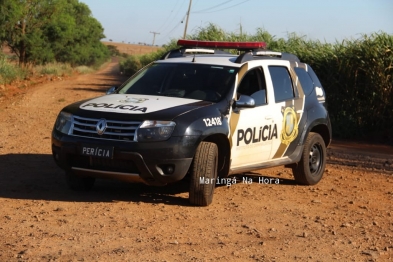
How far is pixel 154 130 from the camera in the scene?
6.69m

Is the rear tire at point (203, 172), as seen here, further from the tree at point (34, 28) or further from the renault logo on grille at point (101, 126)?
the tree at point (34, 28)

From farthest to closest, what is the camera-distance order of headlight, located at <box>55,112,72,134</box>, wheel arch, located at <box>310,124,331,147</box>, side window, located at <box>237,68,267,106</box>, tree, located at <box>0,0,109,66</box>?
tree, located at <box>0,0,109,66</box>, wheel arch, located at <box>310,124,331,147</box>, side window, located at <box>237,68,267,106</box>, headlight, located at <box>55,112,72,134</box>

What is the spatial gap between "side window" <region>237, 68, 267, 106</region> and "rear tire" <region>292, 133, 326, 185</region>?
3.67 ft

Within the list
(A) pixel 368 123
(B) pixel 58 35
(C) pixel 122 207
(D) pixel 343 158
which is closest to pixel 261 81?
(C) pixel 122 207

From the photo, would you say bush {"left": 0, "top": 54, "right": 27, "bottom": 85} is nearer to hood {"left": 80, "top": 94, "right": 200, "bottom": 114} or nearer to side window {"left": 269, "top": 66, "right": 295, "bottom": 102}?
side window {"left": 269, "top": 66, "right": 295, "bottom": 102}

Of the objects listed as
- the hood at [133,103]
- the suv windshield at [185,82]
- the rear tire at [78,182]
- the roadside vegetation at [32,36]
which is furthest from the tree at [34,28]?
the hood at [133,103]

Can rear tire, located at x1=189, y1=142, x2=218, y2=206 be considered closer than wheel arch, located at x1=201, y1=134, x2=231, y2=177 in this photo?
Yes

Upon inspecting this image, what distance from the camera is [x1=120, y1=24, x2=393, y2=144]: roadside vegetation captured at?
15.0m

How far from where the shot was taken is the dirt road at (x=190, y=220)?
218 inches

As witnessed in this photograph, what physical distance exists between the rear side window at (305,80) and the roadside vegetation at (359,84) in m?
6.26

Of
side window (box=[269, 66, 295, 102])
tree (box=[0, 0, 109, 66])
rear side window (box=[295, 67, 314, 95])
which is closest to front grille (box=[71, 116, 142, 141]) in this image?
side window (box=[269, 66, 295, 102])

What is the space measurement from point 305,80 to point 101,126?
10.9 ft

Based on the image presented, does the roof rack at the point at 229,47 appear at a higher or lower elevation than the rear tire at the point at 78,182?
higher

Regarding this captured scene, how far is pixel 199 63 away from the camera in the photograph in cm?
803
